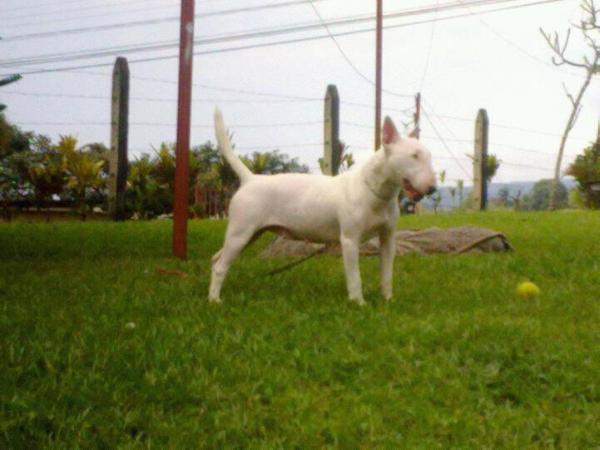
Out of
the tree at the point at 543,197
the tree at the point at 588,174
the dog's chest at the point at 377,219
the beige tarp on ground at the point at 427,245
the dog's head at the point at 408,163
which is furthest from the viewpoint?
the tree at the point at 543,197

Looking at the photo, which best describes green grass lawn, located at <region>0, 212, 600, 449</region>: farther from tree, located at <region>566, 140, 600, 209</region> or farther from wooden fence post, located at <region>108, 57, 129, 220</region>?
tree, located at <region>566, 140, 600, 209</region>

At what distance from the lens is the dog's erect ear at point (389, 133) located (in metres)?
5.87

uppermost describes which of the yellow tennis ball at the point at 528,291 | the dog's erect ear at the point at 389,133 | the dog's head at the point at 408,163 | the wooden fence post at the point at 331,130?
the wooden fence post at the point at 331,130

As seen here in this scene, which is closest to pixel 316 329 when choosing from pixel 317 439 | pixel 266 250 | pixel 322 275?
pixel 317 439

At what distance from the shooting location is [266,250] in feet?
34.7

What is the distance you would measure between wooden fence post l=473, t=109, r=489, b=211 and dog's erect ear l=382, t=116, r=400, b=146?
1699cm

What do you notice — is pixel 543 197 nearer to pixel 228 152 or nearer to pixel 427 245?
pixel 427 245

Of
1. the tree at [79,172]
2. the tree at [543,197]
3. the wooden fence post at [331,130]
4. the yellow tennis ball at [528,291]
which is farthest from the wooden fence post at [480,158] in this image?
the yellow tennis ball at [528,291]

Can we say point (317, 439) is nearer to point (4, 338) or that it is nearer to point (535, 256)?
point (4, 338)

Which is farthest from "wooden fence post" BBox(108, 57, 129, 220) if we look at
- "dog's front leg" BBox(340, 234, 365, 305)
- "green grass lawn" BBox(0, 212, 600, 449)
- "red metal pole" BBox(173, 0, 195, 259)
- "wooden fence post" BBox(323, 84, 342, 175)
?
"dog's front leg" BBox(340, 234, 365, 305)

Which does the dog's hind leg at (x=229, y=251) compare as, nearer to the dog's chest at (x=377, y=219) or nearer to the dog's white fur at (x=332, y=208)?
the dog's white fur at (x=332, y=208)

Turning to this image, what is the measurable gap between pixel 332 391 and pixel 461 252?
5.87 m

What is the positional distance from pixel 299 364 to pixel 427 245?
5.69 meters

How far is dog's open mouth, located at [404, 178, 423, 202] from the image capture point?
227 inches
